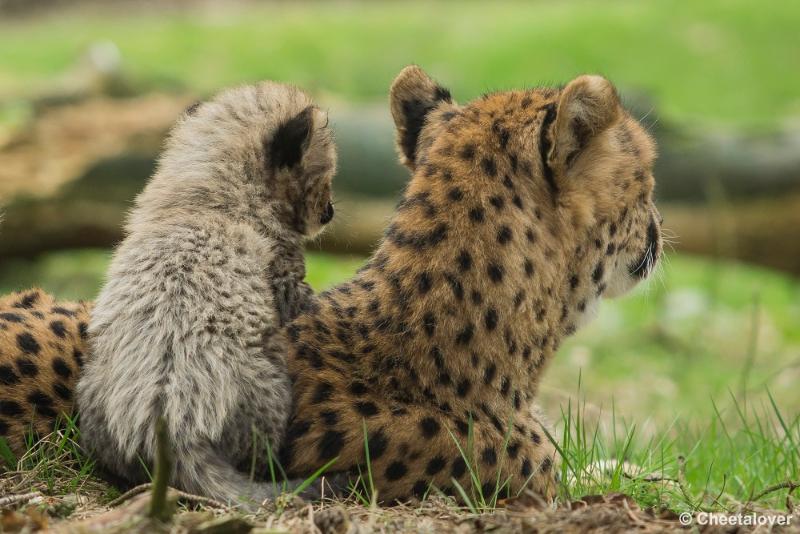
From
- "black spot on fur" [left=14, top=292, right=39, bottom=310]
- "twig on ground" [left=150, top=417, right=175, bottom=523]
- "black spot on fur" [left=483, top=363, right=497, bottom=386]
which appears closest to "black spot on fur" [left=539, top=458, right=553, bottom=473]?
"black spot on fur" [left=483, top=363, right=497, bottom=386]

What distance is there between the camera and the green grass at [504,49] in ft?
53.4

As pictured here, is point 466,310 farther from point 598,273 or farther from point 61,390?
point 61,390

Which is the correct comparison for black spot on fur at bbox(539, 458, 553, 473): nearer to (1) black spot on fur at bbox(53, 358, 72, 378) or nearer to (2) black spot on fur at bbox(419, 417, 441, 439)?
(2) black spot on fur at bbox(419, 417, 441, 439)

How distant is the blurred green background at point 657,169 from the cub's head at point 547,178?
492 millimetres

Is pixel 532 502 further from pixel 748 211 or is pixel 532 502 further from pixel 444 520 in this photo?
pixel 748 211

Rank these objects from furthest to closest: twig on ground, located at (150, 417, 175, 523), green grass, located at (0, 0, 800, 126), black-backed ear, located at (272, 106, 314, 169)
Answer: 1. green grass, located at (0, 0, 800, 126)
2. black-backed ear, located at (272, 106, 314, 169)
3. twig on ground, located at (150, 417, 175, 523)

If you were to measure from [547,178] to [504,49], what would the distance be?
550 inches

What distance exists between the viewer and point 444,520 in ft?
11.4

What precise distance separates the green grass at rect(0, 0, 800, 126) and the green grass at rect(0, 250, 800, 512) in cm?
395

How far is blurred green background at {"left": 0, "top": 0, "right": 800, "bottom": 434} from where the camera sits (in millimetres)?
7949

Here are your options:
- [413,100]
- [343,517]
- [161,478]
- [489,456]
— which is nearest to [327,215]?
[413,100]

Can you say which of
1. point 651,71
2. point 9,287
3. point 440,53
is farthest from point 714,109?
point 9,287

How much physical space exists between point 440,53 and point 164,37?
4.76m

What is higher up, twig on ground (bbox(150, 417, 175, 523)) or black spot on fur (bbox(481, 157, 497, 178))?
black spot on fur (bbox(481, 157, 497, 178))
